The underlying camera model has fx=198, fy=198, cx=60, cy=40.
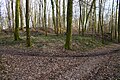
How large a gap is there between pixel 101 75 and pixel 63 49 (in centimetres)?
982

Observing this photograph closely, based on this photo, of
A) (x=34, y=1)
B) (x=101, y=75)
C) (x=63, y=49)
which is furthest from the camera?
(x=34, y=1)

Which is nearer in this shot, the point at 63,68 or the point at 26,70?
the point at 26,70

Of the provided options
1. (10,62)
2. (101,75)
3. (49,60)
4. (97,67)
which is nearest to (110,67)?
(97,67)

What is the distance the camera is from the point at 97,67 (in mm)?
13086

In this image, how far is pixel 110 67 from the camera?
1312 centimetres

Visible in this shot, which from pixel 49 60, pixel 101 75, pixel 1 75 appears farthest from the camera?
pixel 49 60

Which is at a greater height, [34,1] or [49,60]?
[34,1]

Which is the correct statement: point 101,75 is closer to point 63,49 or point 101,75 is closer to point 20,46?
point 63,49

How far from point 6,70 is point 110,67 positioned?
666cm

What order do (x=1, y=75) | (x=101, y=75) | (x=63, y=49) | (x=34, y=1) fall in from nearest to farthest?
(x=1, y=75), (x=101, y=75), (x=63, y=49), (x=34, y=1)

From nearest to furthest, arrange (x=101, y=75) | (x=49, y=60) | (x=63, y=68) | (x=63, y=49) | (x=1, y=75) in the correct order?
(x=1, y=75) → (x=101, y=75) → (x=63, y=68) → (x=49, y=60) → (x=63, y=49)

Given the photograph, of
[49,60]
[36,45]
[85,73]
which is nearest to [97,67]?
[85,73]

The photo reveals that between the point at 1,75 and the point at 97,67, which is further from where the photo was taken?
the point at 97,67

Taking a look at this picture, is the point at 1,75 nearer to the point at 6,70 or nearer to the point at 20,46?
the point at 6,70
